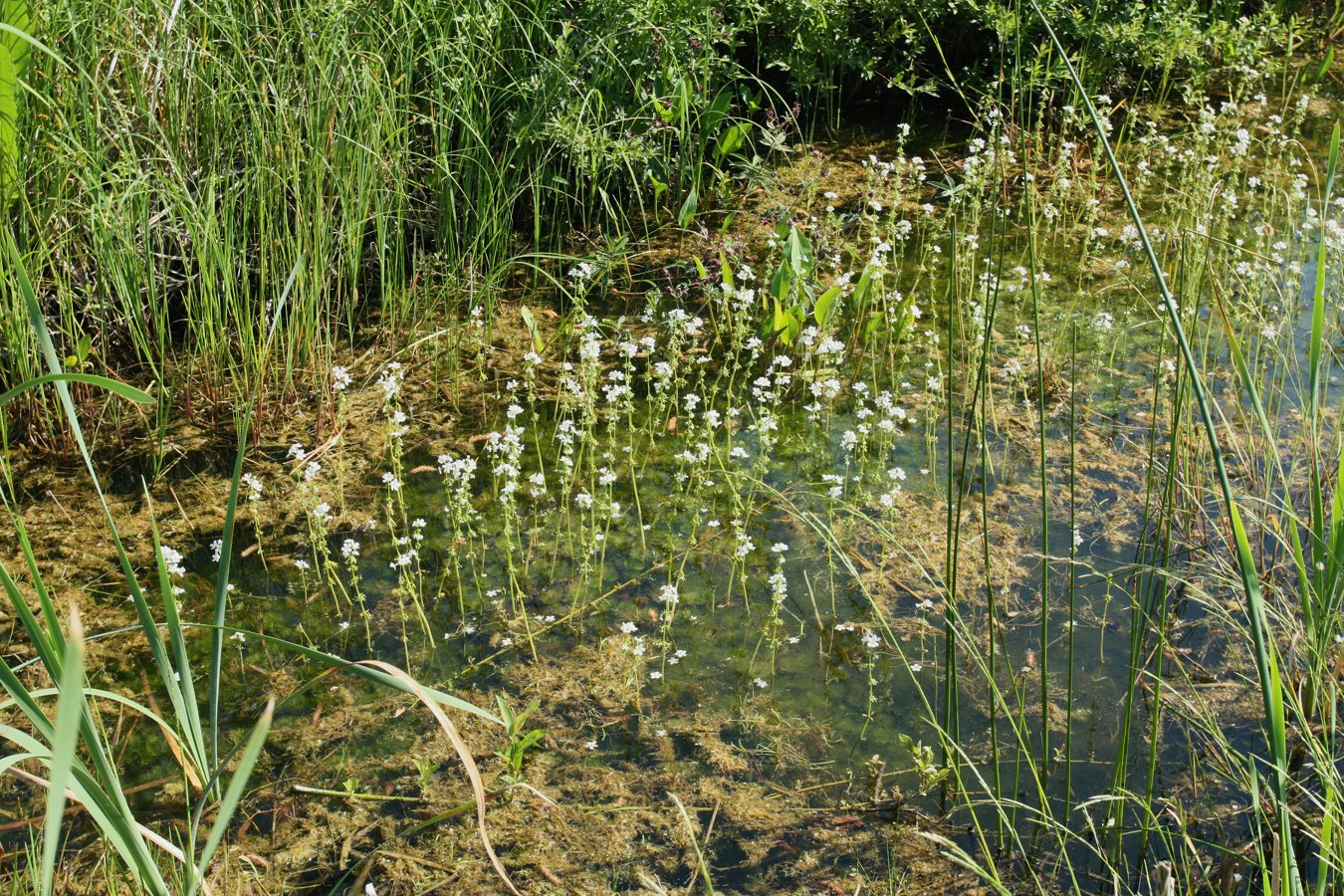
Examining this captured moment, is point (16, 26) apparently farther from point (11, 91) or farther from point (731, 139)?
point (731, 139)

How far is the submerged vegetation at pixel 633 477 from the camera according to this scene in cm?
280

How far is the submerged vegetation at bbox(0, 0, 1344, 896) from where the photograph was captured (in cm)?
280

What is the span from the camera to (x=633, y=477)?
3.91m

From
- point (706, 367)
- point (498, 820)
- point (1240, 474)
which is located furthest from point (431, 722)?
point (1240, 474)

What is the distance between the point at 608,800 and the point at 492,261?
251cm

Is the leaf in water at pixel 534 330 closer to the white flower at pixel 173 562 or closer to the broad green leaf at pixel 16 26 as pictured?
the white flower at pixel 173 562

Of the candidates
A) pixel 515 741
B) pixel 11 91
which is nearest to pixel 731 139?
pixel 11 91

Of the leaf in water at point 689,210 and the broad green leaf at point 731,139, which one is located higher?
the broad green leaf at point 731,139

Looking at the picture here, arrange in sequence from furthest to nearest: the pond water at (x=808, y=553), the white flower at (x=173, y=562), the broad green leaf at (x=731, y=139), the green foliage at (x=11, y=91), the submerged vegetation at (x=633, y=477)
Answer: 1. the broad green leaf at (x=731, y=139)
2. the white flower at (x=173, y=562)
3. the green foliage at (x=11, y=91)
4. the pond water at (x=808, y=553)
5. the submerged vegetation at (x=633, y=477)

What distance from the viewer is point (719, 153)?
223 inches

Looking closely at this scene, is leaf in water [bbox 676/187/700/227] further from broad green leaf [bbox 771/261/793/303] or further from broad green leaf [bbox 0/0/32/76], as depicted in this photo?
broad green leaf [bbox 0/0/32/76]

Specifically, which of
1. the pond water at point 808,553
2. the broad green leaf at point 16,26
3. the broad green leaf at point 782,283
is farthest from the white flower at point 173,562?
the broad green leaf at point 782,283

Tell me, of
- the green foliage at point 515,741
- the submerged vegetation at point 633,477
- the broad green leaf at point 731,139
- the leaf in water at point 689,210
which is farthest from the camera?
the broad green leaf at point 731,139

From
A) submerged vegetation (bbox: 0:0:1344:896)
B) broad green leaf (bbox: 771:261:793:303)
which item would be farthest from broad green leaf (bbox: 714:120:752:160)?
broad green leaf (bbox: 771:261:793:303)
